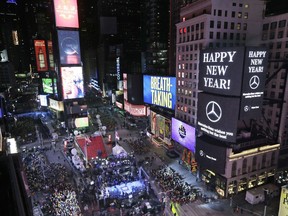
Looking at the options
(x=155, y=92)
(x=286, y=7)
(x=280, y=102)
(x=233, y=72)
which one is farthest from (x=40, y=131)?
(x=286, y=7)

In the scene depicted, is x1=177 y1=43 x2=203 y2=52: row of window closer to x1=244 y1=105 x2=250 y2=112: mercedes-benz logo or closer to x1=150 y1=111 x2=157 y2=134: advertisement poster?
x1=244 y1=105 x2=250 y2=112: mercedes-benz logo

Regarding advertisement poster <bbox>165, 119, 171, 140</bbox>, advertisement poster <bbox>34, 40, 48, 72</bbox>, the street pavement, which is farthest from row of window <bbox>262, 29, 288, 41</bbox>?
advertisement poster <bbox>34, 40, 48, 72</bbox>

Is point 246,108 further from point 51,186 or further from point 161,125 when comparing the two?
point 51,186

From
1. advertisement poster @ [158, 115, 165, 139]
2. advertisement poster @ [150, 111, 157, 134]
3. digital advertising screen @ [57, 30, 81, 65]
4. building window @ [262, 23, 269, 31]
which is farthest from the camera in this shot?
digital advertising screen @ [57, 30, 81, 65]

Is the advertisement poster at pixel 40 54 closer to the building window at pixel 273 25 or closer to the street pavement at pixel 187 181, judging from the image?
the street pavement at pixel 187 181

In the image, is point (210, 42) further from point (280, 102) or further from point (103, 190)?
point (103, 190)

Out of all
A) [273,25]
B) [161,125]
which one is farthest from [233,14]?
[161,125]
